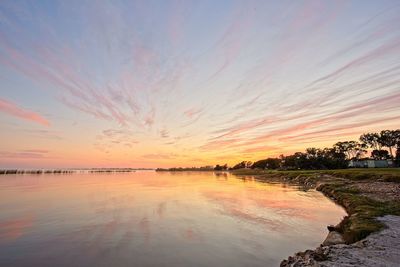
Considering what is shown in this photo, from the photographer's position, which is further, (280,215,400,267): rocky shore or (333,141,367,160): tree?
(333,141,367,160): tree

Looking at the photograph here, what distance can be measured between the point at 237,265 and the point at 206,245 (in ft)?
11.5

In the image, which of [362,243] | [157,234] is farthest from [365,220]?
[157,234]

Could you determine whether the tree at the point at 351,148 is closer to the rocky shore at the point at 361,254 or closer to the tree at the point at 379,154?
the tree at the point at 379,154

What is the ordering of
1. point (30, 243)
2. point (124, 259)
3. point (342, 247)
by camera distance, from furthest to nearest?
point (30, 243) < point (124, 259) < point (342, 247)

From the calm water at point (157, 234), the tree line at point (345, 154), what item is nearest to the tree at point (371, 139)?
the tree line at point (345, 154)

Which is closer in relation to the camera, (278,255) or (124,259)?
(124,259)

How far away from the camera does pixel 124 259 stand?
13141mm

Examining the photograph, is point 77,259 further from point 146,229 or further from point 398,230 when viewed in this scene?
point 398,230

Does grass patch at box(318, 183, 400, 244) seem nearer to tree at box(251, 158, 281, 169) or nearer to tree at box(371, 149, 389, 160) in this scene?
tree at box(371, 149, 389, 160)

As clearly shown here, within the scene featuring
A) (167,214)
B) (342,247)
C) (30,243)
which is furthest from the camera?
(167,214)

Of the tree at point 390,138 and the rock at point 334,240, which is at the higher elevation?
the tree at point 390,138

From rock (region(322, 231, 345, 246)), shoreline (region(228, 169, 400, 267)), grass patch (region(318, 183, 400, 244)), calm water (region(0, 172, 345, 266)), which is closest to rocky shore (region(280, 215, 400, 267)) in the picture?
shoreline (region(228, 169, 400, 267))

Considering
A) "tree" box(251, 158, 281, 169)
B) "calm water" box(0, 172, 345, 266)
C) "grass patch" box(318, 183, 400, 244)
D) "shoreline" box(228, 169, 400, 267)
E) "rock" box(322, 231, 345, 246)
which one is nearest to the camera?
"shoreline" box(228, 169, 400, 267)

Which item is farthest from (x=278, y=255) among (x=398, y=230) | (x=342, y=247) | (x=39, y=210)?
(x=39, y=210)
